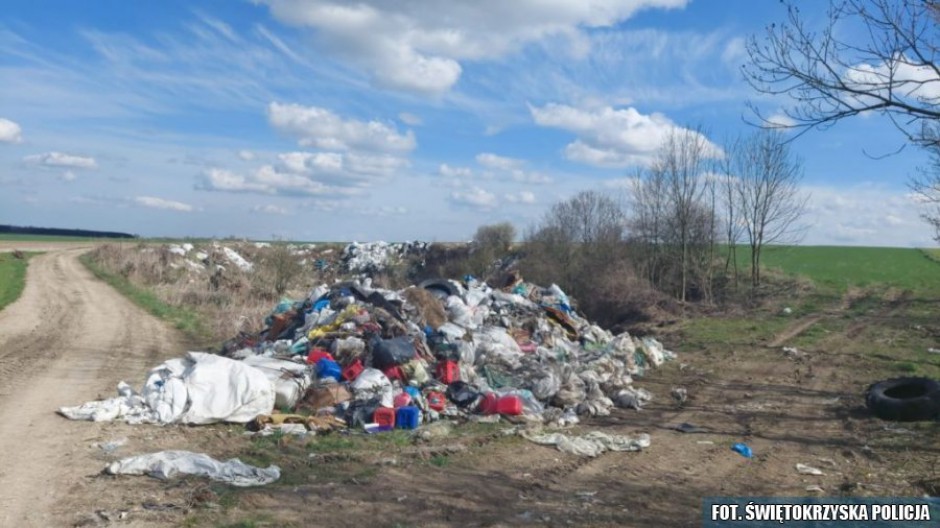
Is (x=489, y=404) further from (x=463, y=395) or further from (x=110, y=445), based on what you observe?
(x=110, y=445)

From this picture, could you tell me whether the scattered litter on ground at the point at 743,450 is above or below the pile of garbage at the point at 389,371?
below

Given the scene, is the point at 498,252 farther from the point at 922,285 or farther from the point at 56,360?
the point at 56,360

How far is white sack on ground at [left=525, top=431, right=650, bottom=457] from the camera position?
796cm

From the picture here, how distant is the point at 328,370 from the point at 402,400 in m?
1.50

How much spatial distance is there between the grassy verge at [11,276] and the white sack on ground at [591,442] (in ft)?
54.1

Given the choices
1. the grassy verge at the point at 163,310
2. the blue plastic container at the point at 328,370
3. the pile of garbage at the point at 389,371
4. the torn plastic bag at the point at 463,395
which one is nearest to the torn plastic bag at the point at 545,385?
the pile of garbage at the point at 389,371

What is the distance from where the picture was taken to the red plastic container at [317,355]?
1098cm

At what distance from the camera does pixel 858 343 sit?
17.7 m

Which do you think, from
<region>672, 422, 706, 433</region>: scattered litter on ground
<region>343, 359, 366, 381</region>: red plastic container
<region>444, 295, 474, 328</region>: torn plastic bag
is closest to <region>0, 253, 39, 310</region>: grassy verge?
<region>444, 295, 474, 328</region>: torn plastic bag

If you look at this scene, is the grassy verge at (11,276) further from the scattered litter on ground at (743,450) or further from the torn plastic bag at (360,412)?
the scattered litter on ground at (743,450)

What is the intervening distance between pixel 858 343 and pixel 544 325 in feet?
26.4

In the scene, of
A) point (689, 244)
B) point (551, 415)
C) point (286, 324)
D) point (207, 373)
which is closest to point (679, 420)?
point (551, 415)

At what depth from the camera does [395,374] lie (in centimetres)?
1052

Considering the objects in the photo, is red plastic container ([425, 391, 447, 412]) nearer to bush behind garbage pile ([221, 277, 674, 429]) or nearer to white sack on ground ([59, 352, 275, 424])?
bush behind garbage pile ([221, 277, 674, 429])
